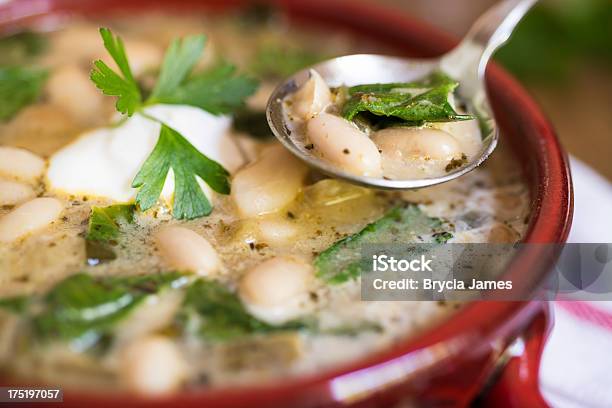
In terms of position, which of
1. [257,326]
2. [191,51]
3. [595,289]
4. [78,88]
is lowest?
[595,289]

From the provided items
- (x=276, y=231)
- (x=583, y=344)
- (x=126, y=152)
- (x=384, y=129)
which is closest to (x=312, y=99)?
(x=384, y=129)

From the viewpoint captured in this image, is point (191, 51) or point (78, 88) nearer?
point (191, 51)

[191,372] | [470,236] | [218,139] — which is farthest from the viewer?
[218,139]

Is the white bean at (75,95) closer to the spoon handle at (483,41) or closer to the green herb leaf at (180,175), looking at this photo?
the green herb leaf at (180,175)

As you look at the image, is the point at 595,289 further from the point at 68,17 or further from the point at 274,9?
the point at 68,17

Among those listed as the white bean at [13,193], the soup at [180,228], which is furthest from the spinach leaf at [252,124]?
the white bean at [13,193]

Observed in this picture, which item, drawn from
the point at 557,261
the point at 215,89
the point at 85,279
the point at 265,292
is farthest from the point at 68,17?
the point at 557,261
